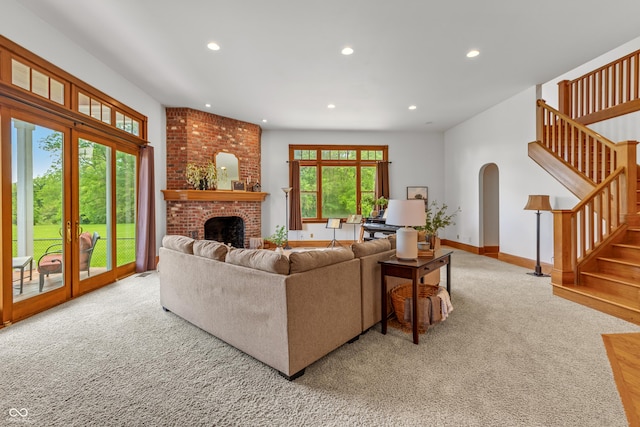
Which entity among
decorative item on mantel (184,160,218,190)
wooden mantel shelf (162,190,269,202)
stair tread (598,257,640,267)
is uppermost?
decorative item on mantel (184,160,218,190)

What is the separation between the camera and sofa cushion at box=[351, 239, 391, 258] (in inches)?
102

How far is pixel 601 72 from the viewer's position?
438 cm

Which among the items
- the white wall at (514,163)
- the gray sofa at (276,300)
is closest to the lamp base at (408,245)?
the gray sofa at (276,300)

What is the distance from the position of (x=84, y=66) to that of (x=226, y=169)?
3.14 metres

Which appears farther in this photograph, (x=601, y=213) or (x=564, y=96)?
(x=564, y=96)

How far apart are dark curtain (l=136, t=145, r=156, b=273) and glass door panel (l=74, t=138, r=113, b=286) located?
0.61 m

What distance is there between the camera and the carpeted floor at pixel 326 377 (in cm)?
162

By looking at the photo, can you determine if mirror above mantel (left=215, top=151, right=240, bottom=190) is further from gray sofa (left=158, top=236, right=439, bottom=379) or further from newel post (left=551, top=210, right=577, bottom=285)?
newel post (left=551, top=210, right=577, bottom=285)

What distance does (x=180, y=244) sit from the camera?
2936 mm

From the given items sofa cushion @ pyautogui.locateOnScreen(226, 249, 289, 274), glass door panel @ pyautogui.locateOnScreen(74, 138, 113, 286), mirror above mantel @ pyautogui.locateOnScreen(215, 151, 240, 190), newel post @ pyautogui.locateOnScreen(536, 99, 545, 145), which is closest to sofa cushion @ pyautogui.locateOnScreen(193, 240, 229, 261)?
sofa cushion @ pyautogui.locateOnScreen(226, 249, 289, 274)

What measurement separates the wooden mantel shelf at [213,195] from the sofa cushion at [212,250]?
343cm

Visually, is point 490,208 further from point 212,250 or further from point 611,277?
point 212,250

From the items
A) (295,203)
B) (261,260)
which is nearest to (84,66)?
(261,260)

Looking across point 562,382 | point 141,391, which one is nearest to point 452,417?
point 562,382
